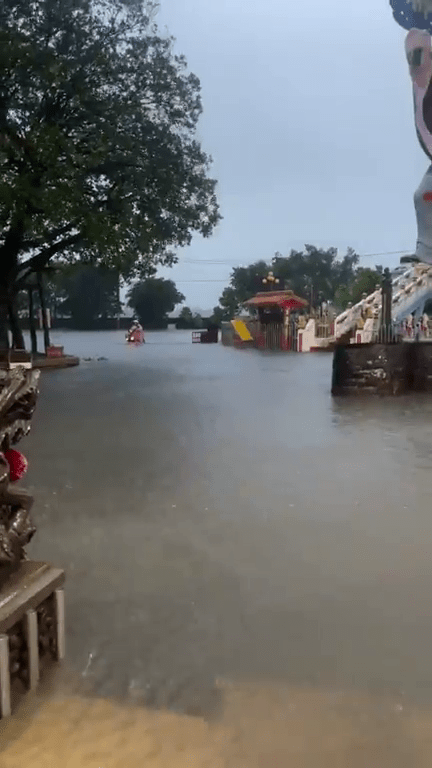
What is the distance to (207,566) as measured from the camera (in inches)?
108

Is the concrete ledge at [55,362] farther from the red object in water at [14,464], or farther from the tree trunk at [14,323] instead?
the red object in water at [14,464]

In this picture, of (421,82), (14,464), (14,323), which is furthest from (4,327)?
(14,464)

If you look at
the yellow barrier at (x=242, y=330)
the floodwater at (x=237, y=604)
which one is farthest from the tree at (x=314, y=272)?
the floodwater at (x=237, y=604)

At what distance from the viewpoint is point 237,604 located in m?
2.39

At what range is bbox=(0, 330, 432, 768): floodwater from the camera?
166 centimetres

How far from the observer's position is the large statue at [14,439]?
78.5 inches

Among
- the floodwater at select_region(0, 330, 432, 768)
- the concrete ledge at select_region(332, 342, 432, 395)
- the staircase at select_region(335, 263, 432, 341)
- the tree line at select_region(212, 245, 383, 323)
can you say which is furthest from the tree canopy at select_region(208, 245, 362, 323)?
the floodwater at select_region(0, 330, 432, 768)

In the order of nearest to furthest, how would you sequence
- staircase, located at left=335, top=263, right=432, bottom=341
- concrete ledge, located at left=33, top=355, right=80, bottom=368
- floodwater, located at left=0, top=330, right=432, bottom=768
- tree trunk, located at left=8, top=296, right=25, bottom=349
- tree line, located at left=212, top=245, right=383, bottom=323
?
floodwater, located at left=0, top=330, right=432, bottom=768 → concrete ledge, located at left=33, top=355, right=80, bottom=368 → tree trunk, located at left=8, top=296, right=25, bottom=349 → staircase, located at left=335, top=263, right=432, bottom=341 → tree line, located at left=212, top=245, right=383, bottom=323

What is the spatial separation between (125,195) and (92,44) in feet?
10.4

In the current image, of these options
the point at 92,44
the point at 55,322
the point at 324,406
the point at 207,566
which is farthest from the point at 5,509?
the point at 55,322

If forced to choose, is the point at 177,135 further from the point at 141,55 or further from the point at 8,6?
the point at 8,6

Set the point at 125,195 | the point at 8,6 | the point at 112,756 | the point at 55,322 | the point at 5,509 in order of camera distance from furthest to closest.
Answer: the point at 55,322 < the point at 125,195 < the point at 8,6 < the point at 5,509 < the point at 112,756

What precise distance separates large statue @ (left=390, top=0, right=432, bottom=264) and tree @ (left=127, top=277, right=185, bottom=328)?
1545 cm

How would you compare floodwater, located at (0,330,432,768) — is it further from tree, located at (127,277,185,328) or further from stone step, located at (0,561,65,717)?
tree, located at (127,277,185,328)
